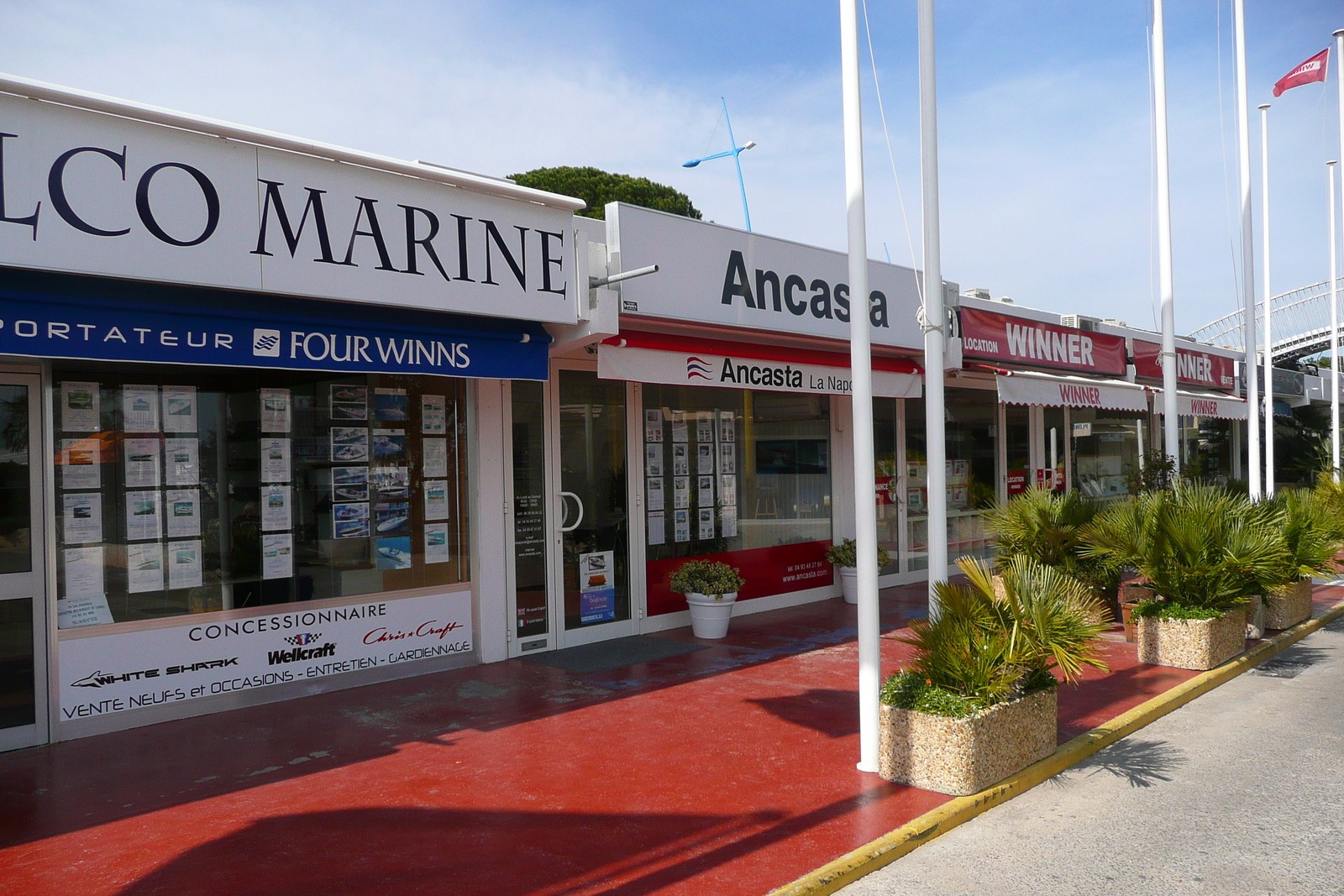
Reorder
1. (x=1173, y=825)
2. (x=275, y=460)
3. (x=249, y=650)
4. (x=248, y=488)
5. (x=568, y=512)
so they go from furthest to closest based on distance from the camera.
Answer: (x=568, y=512), (x=275, y=460), (x=248, y=488), (x=249, y=650), (x=1173, y=825)

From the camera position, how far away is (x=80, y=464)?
625 cm

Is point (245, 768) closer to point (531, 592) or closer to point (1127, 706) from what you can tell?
point (531, 592)

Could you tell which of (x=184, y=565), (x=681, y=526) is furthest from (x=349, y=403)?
(x=681, y=526)

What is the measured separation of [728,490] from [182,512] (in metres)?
5.55

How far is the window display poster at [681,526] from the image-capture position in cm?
991

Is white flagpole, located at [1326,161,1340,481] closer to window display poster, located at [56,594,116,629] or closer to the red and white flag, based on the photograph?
the red and white flag

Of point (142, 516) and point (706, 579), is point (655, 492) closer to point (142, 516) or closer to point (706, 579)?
point (706, 579)

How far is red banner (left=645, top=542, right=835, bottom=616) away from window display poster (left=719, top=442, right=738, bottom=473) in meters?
0.90

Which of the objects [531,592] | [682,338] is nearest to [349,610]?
[531,592]

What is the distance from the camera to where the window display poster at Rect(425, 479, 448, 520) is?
8008 millimetres

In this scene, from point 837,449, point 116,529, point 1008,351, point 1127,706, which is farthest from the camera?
point 1008,351

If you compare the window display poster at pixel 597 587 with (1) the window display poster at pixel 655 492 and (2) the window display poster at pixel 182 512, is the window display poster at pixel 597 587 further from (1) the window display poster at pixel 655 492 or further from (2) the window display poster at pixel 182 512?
(2) the window display poster at pixel 182 512

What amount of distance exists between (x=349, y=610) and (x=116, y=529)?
171 centimetres

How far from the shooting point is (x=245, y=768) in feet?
18.1
